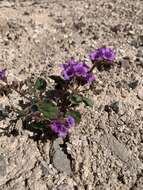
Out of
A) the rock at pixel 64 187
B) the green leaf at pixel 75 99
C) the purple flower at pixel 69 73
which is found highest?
the purple flower at pixel 69 73

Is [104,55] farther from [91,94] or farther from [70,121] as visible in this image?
[70,121]

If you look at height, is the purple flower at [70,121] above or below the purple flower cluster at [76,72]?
below

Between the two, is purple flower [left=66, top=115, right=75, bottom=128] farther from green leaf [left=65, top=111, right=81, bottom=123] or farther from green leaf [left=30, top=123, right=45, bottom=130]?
green leaf [left=30, top=123, right=45, bottom=130]

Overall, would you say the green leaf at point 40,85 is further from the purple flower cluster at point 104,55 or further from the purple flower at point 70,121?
the purple flower cluster at point 104,55

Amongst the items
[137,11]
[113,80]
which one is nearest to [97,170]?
[113,80]

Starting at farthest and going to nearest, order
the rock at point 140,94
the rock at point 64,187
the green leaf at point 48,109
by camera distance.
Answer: the rock at point 140,94
the green leaf at point 48,109
the rock at point 64,187

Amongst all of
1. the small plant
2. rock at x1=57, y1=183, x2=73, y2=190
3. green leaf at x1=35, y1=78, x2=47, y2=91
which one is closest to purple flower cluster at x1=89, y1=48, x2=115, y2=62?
the small plant

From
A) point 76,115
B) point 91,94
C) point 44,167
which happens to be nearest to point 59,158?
point 44,167

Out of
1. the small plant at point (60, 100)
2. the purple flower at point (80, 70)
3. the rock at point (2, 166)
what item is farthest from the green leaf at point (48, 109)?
the rock at point (2, 166)
